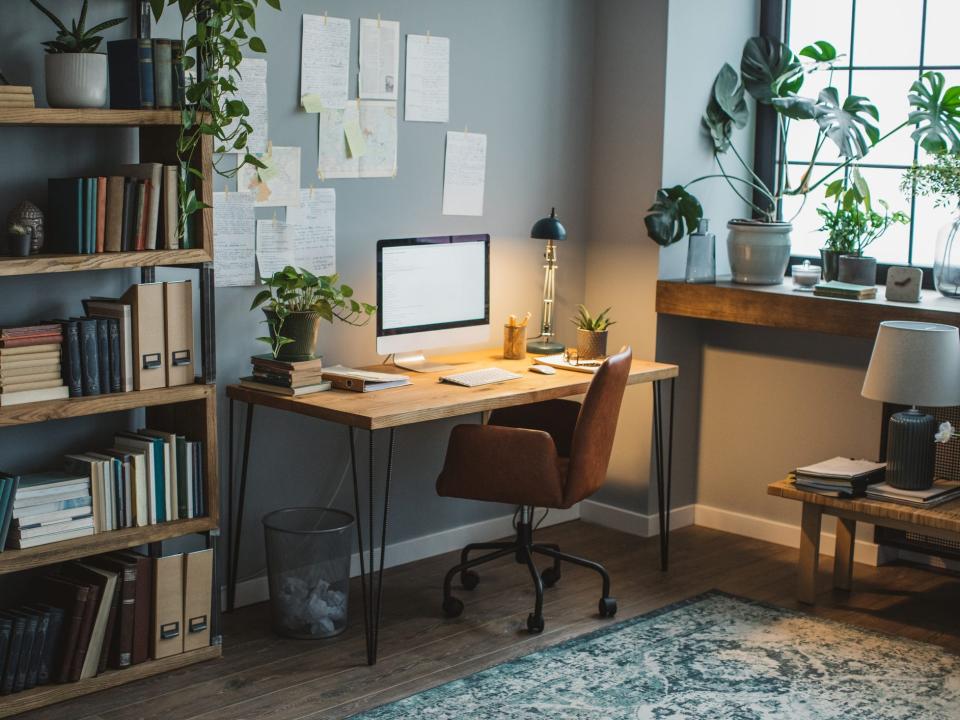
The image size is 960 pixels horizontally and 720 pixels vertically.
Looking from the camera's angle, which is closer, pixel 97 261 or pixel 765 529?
pixel 97 261

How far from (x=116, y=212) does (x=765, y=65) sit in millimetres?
2720

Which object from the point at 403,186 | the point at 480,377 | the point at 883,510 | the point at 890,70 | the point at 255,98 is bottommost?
the point at 883,510

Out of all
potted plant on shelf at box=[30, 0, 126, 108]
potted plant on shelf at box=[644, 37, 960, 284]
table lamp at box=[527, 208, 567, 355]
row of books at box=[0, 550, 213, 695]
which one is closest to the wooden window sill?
potted plant on shelf at box=[644, 37, 960, 284]

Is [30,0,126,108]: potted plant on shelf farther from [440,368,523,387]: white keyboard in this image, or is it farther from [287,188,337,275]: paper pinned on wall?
[440,368,523,387]: white keyboard

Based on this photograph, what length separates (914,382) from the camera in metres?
3.79

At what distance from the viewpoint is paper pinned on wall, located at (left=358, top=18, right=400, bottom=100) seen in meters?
4.06

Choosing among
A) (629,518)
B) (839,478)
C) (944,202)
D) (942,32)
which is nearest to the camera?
(839,478)

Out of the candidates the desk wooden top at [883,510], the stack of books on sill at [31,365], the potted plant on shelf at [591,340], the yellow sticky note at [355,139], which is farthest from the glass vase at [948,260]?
the stack of books on sill at [31,365]

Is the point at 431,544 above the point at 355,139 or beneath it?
beneath

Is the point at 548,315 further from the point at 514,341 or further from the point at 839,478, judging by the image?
the point at 839,478

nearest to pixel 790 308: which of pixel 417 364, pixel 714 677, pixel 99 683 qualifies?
pixel 417 364

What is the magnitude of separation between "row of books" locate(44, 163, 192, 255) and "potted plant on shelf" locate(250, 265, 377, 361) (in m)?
0.39

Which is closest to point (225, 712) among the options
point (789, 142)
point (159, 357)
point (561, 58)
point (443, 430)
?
point (159, 357)

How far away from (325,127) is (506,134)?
0.87 meters
